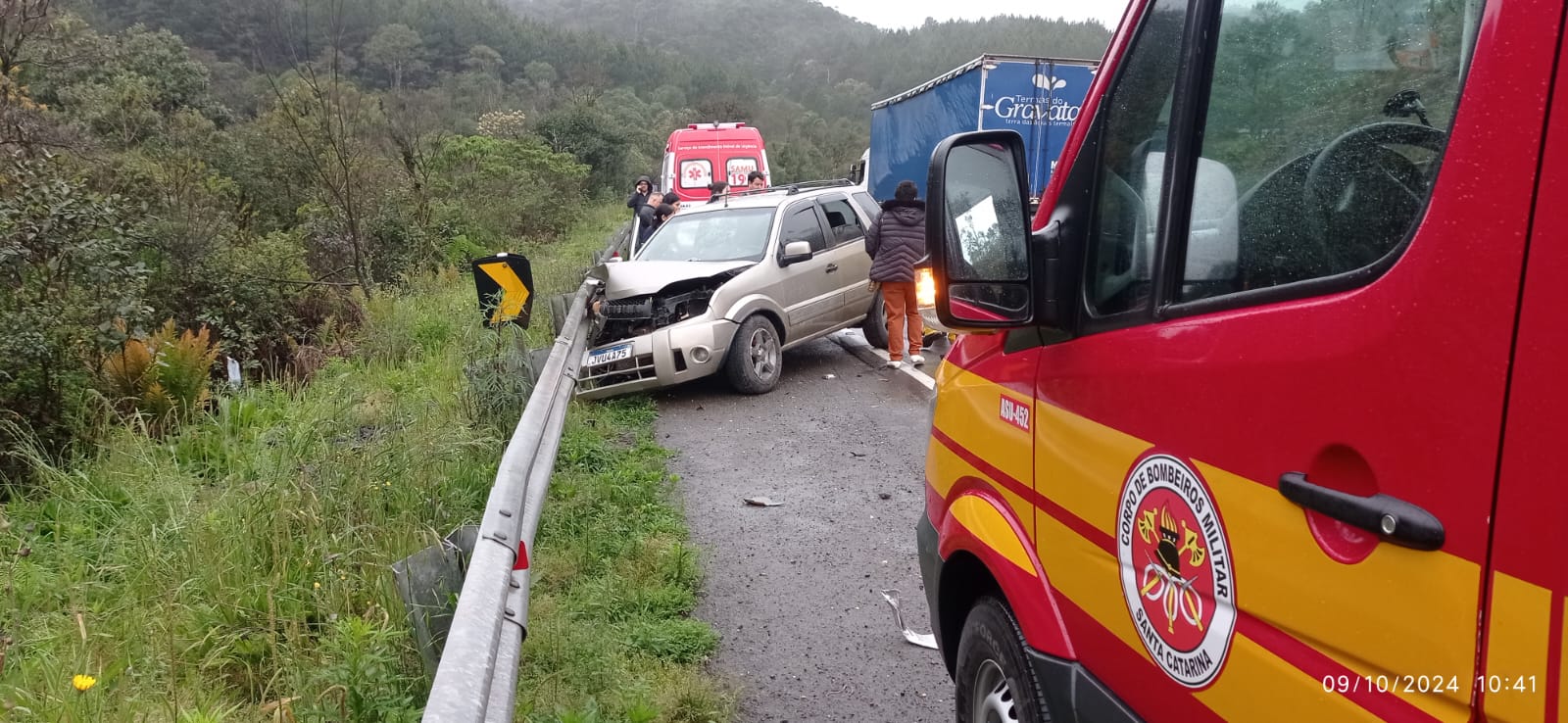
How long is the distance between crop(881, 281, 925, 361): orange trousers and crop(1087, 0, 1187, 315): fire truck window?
6.82 metres

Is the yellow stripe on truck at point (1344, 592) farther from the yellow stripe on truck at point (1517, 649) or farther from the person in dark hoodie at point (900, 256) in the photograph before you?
the person in dark hoodie at point (900, 256)

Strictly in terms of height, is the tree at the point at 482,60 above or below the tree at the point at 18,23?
above

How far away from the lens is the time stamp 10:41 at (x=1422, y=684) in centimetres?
113

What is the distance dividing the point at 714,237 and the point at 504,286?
2153mm

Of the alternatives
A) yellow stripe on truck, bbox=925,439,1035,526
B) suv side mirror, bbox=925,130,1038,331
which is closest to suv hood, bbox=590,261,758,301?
yellow stripe on truck, bbox=925,439,1035,526

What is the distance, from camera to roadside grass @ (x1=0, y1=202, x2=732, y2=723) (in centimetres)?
328

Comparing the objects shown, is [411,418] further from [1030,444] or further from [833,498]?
[1030,444]

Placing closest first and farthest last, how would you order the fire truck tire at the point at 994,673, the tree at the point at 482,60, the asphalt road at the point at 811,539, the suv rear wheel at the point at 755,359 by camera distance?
the fire truck tire at the point at 994,673 < the asphalt road at the point at 811,539 < the suv rear wheel at the point at 755,359 < the tree at the point at 482,60

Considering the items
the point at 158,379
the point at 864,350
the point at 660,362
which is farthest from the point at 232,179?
the point at 660,362

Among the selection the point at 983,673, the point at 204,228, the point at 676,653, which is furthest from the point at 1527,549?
the point at 204,228

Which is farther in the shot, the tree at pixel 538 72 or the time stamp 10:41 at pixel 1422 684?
the tree at pixel 538 72

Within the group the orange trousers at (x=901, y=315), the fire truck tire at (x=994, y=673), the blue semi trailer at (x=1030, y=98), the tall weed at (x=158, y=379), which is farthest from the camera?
the blue semi trailer at (x=1030, y=98)

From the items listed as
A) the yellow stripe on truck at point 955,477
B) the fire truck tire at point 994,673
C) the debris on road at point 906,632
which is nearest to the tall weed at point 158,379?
the debris on road at point 906,632

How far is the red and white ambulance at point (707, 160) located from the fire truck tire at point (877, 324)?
36.9 feet
